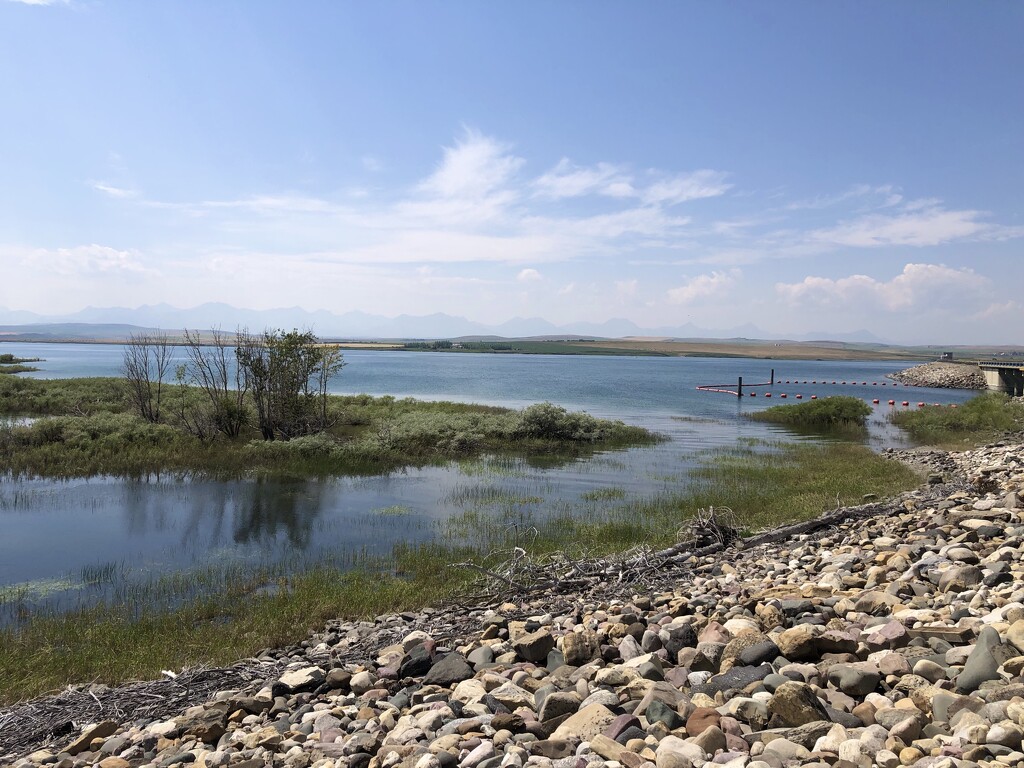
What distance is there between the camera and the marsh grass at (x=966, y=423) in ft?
98.3

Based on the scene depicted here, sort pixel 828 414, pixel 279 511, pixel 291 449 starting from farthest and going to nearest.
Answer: pixel 828 414
pixel 291 449
pixel 279 511

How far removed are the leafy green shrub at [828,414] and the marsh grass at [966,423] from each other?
2.66m

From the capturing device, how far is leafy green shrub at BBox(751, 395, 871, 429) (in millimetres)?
39281

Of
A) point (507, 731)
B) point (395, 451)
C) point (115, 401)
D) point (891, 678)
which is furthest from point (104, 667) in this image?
point (115, 401)

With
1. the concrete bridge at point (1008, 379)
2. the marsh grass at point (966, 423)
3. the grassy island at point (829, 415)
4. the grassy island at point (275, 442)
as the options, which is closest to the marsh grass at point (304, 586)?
the grassy island at point (275, 442)

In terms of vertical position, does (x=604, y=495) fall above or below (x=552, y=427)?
below

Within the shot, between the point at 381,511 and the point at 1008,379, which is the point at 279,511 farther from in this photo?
the point at 1008,379

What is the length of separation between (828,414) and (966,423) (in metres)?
6.96

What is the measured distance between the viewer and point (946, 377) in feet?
308

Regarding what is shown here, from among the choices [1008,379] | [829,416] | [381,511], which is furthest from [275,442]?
[1008,379]

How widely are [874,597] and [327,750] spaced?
5360 millimetres

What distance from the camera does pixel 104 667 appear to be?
8.24 meters

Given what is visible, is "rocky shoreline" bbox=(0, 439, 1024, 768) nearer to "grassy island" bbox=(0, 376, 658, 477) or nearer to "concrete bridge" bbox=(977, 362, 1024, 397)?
"grassy island" bbox=(0, 376, 658, 477)

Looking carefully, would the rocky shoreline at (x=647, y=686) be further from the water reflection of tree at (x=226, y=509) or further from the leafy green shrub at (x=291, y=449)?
the leafy green shrub at (x=291, y=449)
